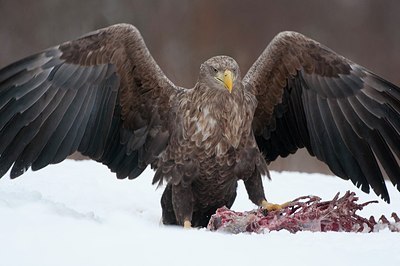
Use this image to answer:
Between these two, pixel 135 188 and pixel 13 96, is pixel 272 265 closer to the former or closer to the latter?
pixel 13 96

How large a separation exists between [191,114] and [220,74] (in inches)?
12.8

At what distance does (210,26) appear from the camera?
1205 cm

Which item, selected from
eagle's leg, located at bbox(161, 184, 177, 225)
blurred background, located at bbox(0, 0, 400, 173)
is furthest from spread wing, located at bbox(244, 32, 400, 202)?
blurred background, located at bbox(0, 0, 400, 173)

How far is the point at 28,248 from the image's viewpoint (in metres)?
4.08

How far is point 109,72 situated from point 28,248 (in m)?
2.11

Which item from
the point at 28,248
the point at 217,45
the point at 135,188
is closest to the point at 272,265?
the point at 28,248

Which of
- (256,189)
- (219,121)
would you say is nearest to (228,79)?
(219,121)

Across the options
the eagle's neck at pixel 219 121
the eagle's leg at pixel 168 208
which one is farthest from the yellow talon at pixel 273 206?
the eagle's leg at pixel 168 208

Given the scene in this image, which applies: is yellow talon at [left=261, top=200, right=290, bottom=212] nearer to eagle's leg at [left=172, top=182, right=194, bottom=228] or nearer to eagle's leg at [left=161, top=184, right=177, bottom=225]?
eagle's leg at [left=172, top=182, right=194, bottom=228]

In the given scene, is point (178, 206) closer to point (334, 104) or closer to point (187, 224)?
point (187, 224)

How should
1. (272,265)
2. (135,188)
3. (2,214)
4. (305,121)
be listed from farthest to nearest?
(135,188) < (305,121) < (2,214) < (272,265)

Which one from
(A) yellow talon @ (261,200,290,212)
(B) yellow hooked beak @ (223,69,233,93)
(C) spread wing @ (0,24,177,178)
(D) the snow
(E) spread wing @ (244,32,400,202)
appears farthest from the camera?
(E) spread wing @ (244,32,400,202)

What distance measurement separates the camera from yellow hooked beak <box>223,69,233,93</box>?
5.89m

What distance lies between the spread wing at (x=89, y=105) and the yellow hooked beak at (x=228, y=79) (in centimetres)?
45
